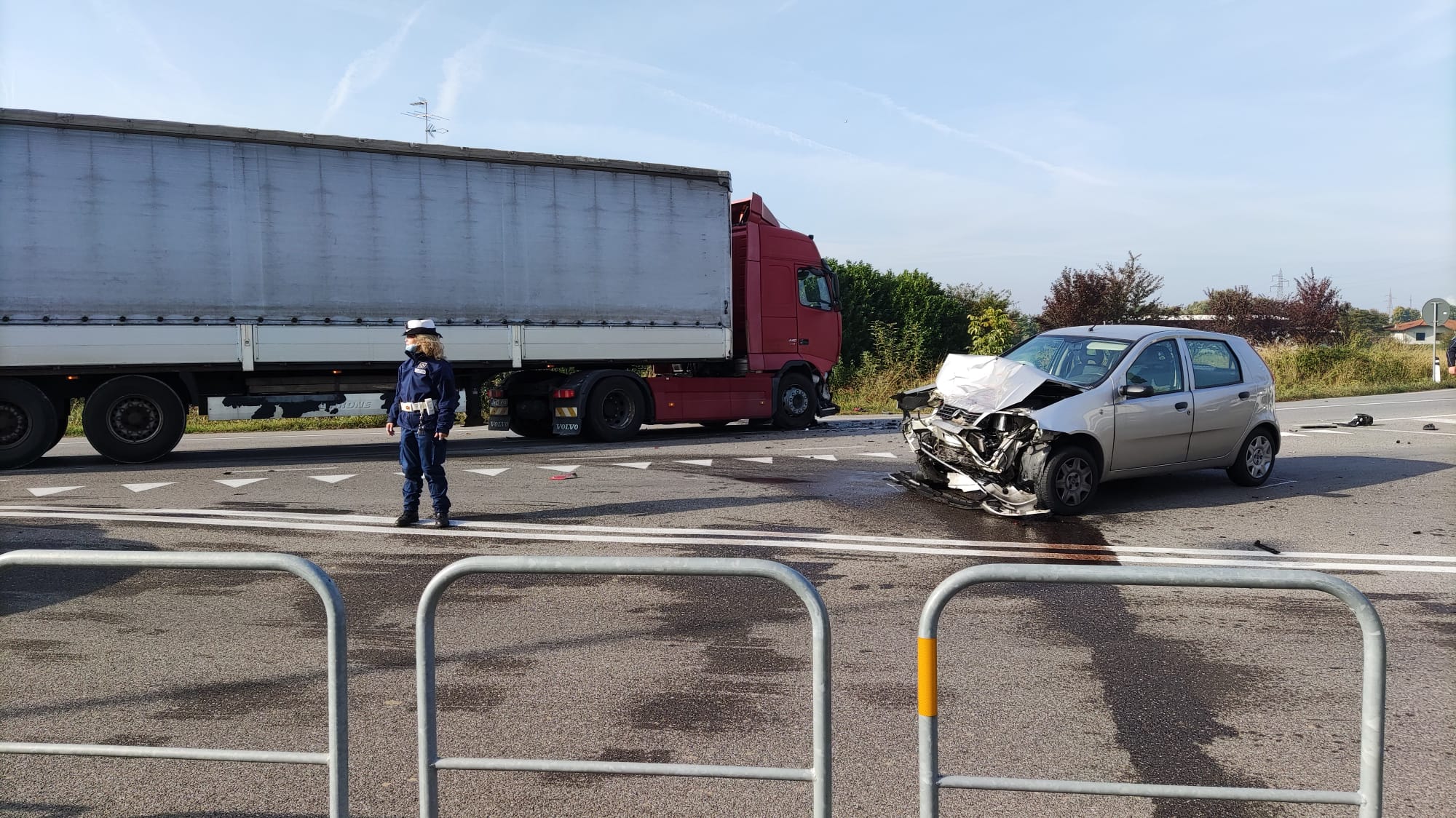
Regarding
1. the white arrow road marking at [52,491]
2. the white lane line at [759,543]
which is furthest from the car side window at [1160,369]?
the white arrow road marking at [52,491]

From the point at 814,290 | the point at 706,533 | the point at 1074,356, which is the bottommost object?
the point at 706,533

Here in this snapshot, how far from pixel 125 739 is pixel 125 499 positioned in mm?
6953

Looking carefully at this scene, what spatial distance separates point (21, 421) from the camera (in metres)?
12.8

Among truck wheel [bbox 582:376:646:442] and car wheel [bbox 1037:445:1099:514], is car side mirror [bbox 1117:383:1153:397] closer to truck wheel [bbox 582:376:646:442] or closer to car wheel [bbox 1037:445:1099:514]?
car wheel [bbox 1037:445:1099:514]

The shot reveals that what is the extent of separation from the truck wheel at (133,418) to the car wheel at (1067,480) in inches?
411

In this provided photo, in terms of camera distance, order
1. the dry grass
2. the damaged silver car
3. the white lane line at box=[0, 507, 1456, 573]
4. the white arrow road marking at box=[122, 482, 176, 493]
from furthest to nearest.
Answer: the dry grass < the white arrow road marking at box=[122, 482, 176, 493] < the damaged silver car < the white lane line at box=[0, 507, 1456, 573]

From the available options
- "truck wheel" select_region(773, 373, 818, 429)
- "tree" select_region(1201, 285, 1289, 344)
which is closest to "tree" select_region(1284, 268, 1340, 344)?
"tree" select_region(1201, 285, 1289, 344)

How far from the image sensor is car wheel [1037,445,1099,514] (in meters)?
8.98

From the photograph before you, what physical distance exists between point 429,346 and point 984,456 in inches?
188

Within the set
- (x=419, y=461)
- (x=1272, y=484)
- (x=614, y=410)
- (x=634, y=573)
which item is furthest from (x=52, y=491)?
(x=1272, y=484)

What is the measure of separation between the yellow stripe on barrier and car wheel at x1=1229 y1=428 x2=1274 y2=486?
890 centimetres

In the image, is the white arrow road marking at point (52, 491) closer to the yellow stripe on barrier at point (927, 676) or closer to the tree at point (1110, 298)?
the yellow stripe on barrier at point (927, 676)

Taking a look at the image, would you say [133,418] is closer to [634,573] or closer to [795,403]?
[795,403]

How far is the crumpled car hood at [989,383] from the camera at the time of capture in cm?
918
